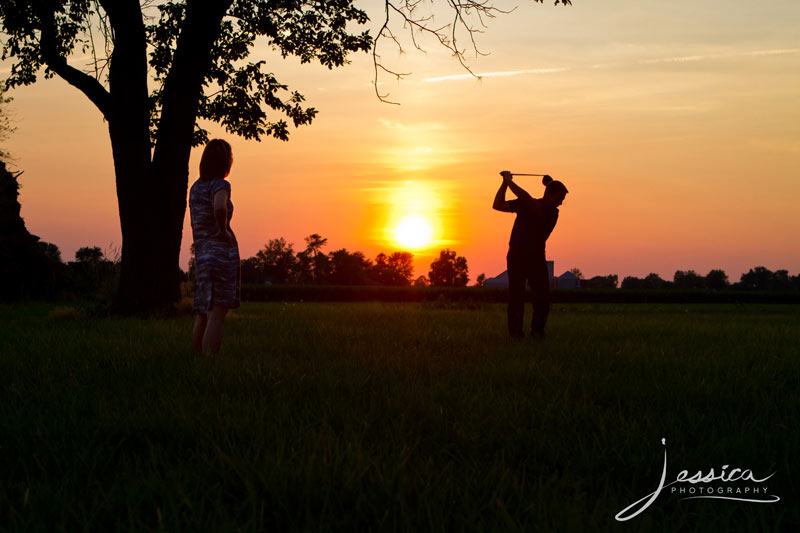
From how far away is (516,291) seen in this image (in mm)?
7570

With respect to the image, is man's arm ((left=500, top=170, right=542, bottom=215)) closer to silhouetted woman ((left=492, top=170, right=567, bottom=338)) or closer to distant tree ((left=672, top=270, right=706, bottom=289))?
silhouetted woman ((left=492, top=170, right=567, bottom=338))

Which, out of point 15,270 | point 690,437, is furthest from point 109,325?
point 15,270

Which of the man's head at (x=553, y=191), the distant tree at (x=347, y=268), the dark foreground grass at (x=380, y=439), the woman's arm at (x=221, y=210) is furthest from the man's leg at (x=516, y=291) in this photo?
the distant tree at (x=347, y=268)

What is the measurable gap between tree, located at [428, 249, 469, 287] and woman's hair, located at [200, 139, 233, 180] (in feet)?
441

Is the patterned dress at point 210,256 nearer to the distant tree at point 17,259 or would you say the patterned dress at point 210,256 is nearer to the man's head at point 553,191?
the man's head at point 553,191

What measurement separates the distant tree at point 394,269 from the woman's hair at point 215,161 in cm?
12742

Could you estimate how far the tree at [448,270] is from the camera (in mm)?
141750

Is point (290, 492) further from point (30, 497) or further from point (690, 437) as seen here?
point (690, 437)

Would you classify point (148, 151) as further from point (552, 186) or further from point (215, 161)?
point (552, 186)

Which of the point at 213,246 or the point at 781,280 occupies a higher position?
the point at 781,280

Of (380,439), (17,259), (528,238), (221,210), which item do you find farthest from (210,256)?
(17,259)

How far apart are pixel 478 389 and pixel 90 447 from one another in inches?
107

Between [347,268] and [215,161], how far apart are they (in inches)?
4751

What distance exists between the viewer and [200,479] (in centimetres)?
258
